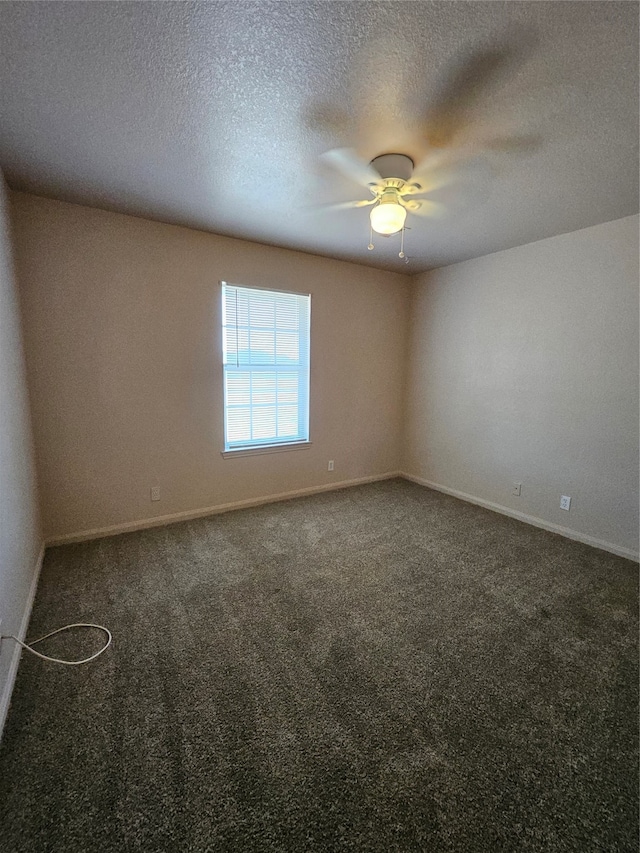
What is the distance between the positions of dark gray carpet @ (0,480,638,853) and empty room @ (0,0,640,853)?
0.04 ft

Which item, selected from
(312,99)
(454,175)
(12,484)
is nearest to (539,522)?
(454,175)

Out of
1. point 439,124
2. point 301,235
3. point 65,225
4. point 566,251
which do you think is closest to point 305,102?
point 439,124

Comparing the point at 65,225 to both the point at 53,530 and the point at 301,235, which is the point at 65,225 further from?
the point at 53,530

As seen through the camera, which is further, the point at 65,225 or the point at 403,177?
the point at 65,225

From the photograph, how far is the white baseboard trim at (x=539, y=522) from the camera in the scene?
273cm

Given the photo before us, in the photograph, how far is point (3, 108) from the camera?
5.14ft

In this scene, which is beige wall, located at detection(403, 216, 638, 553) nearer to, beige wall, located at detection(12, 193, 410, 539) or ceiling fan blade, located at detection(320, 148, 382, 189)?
beige wall, located at detection(12, 193, 410, 539)

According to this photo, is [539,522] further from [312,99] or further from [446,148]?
[312,99]

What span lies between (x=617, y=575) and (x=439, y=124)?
2957mm

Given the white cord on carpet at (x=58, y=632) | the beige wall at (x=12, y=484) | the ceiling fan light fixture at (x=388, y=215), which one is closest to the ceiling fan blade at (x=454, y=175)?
the ceiling fan light fixture at (x=388, y=215)

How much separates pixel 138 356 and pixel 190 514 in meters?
1.45

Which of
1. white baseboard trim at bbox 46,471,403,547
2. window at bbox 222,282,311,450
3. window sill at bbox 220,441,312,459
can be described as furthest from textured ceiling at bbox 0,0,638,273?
white baseboard trim at bbox 46,471,403,547

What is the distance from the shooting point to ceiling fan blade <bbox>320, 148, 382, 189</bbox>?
1.87m

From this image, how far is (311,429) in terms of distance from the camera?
3.89 meters
